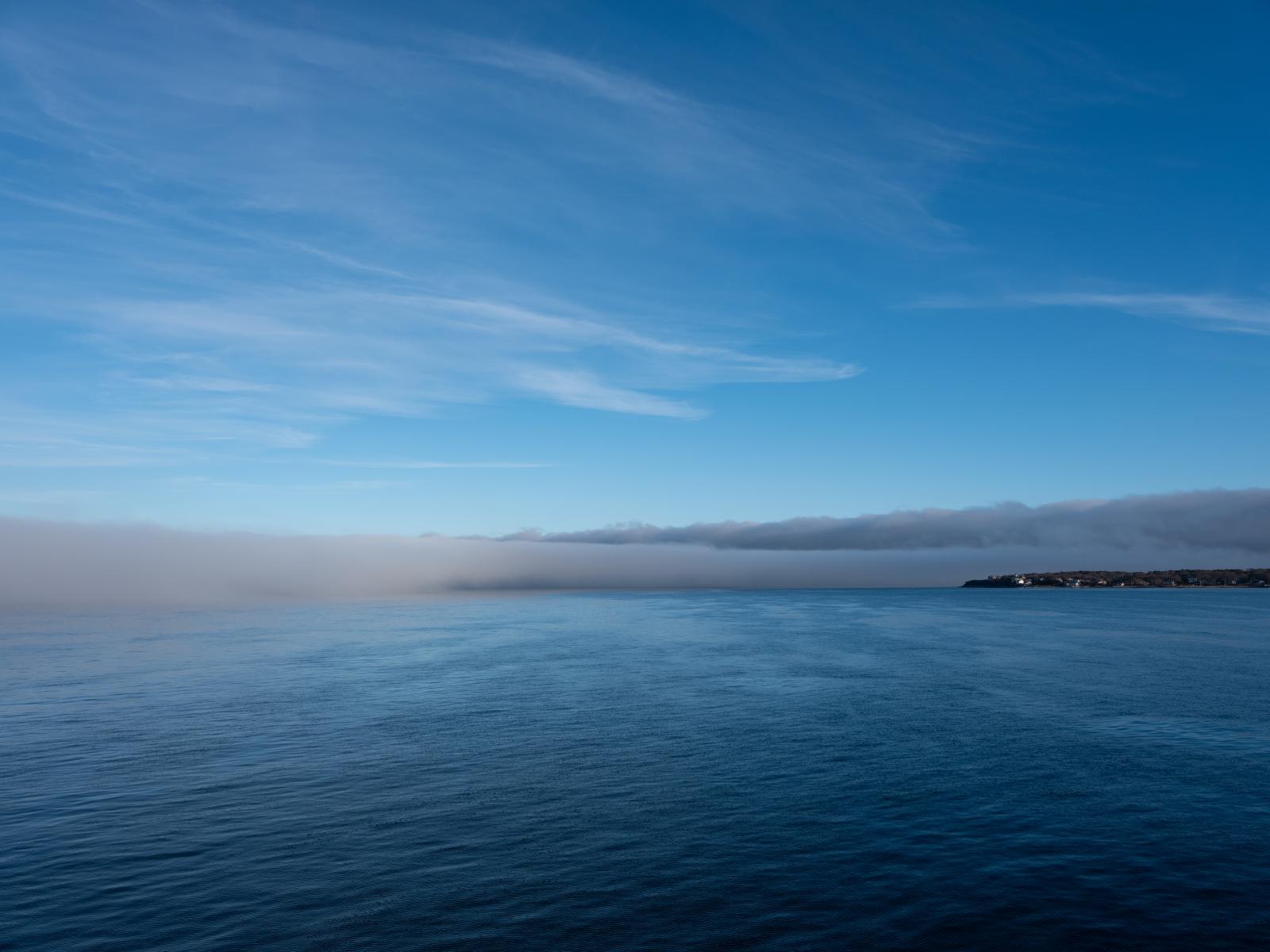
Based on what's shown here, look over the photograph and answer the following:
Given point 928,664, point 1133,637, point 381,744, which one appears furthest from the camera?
point 1133,637

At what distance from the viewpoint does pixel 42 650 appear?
103m

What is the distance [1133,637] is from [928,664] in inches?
2307

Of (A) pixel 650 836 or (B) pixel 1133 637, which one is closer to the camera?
(A) pixel 650 836

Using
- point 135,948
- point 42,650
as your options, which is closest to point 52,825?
point 135,948

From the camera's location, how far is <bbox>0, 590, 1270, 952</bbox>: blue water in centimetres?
2380

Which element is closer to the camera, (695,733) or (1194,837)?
(1194,837)

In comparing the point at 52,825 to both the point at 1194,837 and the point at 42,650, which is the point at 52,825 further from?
the point at 42,650

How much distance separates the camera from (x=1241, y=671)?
8075 centimetres

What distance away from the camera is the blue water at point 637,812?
937 inches

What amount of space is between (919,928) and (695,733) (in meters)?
26.8

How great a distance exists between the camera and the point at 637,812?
33656 mm

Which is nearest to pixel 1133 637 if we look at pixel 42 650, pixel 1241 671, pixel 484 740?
pixel 1241 671

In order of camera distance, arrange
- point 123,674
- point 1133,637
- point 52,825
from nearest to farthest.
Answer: point 52,825
point 123,674
point 1133,637

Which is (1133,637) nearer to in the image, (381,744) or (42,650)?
(381,744)
